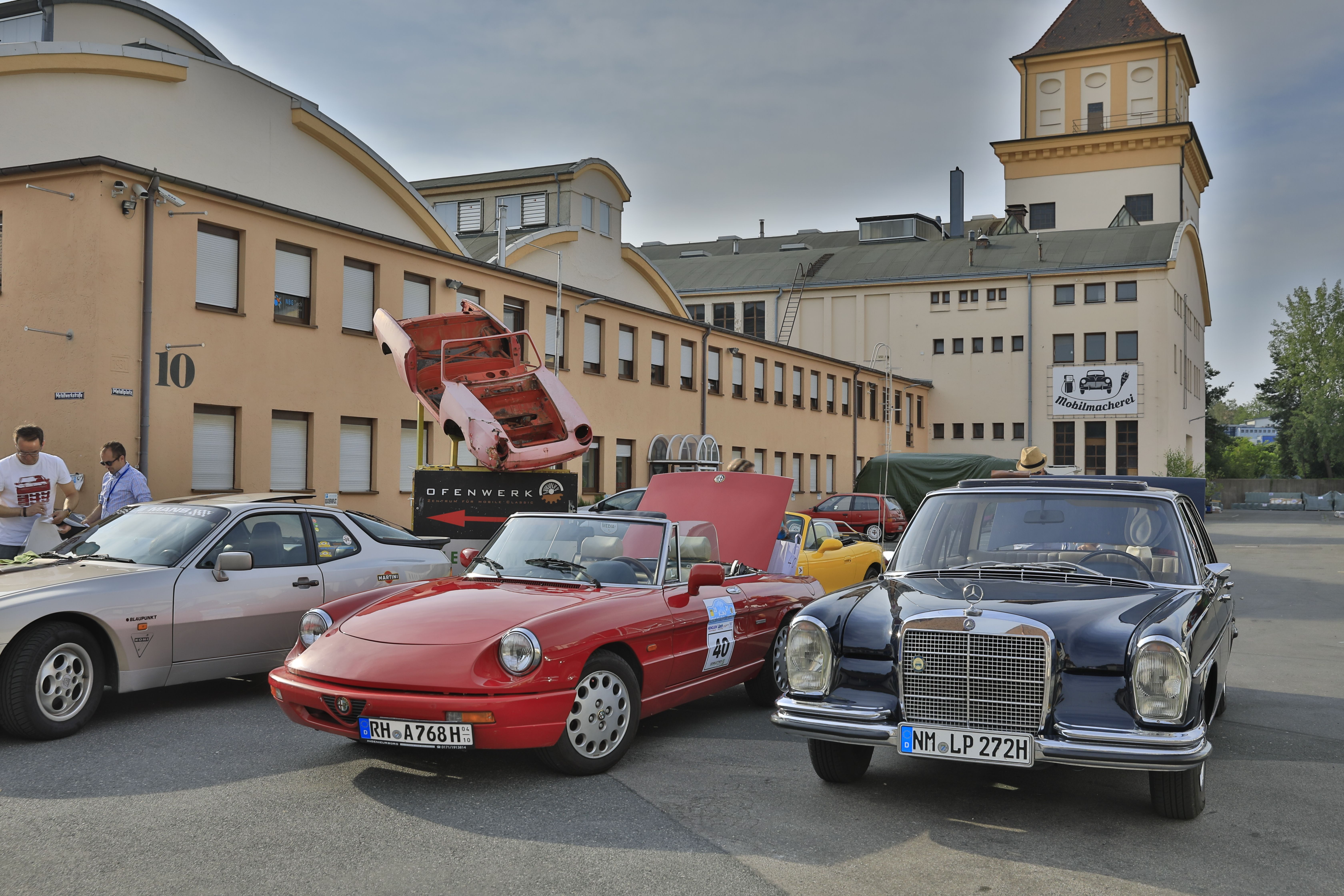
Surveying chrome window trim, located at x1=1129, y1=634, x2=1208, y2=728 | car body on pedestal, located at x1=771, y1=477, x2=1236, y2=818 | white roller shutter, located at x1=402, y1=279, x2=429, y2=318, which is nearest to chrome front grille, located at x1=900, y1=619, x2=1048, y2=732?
car body on pedestal, located at x1=771, y1=477, x2=1236, y2=818

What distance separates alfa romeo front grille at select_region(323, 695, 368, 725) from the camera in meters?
5.65

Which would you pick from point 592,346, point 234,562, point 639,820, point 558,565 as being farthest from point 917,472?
point 639,820

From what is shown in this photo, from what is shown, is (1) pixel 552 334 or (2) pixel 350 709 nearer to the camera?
(2) pixel 350 709

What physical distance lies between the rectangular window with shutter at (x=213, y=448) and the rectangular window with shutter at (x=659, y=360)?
14.8m

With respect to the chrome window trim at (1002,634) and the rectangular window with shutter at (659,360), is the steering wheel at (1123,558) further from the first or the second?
the rectangular window with shutter at (659,360)

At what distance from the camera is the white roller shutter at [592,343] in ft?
91.9

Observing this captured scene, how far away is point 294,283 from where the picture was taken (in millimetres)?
19219

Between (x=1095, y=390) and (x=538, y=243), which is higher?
(x=538, y=243)

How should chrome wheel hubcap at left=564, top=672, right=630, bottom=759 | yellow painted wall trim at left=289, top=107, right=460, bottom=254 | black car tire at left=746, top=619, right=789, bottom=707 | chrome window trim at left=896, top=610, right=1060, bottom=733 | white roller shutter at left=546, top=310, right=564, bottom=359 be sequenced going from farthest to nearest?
1. white roller shutter at left=546, top=310, right=564, bottom=359
2. yellow painted wall trim at left=289, top=107, right=460, bottom=254
3. black car tire at left=746, top=619, right=789, bottom=707
4. chrome wheel hubcap at left=564, top=672, right=630, bottom=759
5. chrome window trim at left=896, top=610, right=1060, bottom=733

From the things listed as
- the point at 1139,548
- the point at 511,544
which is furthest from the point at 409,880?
the point at 1139,548

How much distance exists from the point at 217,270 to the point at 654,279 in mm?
20565

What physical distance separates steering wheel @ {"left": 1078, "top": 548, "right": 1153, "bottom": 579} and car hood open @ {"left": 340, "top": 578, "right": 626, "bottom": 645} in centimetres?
265

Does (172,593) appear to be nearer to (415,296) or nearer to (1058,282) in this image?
(415,296)

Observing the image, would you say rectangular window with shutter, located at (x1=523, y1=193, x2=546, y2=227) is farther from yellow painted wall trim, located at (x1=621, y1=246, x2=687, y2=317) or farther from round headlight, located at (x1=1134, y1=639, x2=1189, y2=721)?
round headlight, located at (x1=1134, y1=639, x2=1189, y2=721)
